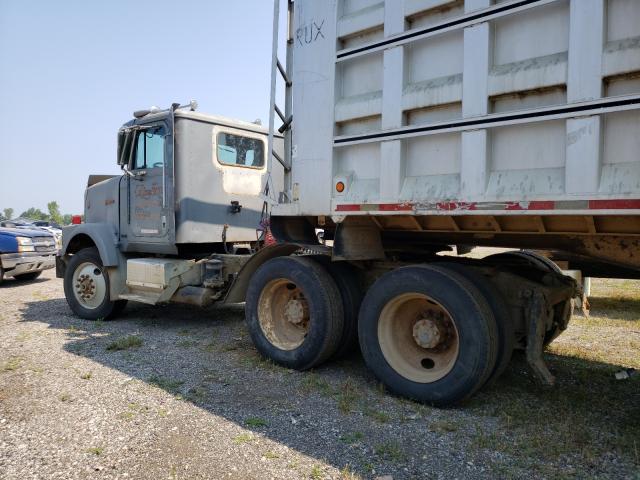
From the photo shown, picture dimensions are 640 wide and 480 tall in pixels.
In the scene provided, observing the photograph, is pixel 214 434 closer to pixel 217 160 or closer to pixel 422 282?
pixel 422 282

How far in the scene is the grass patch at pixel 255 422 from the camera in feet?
11.7

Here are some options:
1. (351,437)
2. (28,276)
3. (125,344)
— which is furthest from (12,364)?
(28,276)

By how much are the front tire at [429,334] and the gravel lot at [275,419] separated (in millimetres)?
218

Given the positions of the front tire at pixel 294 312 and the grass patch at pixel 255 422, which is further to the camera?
the front tire at pixel 294 312

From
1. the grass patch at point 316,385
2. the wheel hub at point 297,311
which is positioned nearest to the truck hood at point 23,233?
the wheel hub at point 297,311

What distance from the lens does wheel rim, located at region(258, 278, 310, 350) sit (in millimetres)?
4969

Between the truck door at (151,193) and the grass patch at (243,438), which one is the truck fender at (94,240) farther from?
the grass patch at (243,438)

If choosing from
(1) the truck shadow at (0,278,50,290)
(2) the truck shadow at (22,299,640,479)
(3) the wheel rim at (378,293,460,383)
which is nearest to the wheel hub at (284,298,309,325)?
(2) the truck shadow at (22,299,640,479)

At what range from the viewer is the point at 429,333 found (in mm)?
4043

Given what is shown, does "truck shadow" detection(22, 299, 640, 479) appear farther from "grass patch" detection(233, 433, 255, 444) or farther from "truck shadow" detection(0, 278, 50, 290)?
"truck shadow" detection(0, 278, 50, 290)

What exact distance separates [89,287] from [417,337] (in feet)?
17.1

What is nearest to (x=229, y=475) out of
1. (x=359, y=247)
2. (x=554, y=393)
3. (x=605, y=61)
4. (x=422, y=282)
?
(x=422, y=282)

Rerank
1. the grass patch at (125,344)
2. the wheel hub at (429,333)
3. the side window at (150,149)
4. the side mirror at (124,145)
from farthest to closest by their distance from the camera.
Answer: the side mirror at (124,145) → the side window at (150,149) → the grass patch at (125,344) → the wheel hub at (429,333)

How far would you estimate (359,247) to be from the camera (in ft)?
15.0
